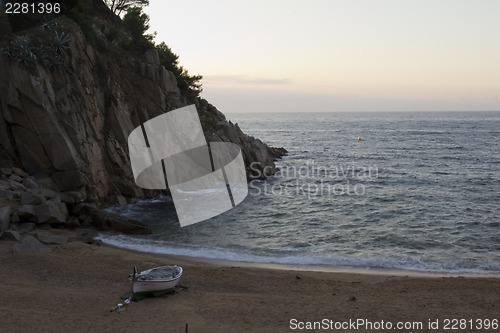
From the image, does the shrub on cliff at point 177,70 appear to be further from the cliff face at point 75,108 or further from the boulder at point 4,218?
the boulder at point 4,218

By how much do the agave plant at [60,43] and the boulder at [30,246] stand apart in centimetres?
1593

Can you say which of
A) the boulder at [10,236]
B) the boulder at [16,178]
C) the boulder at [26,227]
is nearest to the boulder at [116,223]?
the boulder at [26,227]

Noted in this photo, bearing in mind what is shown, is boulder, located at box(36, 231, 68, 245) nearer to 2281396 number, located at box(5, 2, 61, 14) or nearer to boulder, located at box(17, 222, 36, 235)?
boulder, located at box(17, 222, 36, 235)

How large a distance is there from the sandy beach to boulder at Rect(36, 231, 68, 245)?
119 centimetres

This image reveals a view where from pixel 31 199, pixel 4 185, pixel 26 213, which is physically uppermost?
pixel 4 185

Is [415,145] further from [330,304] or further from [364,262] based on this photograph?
[330,304]

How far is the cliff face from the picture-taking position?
94.4 feet

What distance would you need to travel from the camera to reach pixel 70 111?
30.5 metres

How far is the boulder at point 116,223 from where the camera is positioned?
2572 centimetres

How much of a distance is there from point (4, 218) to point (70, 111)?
10.5m

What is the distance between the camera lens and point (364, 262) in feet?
70.4

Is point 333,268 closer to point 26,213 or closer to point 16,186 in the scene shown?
point 26,213

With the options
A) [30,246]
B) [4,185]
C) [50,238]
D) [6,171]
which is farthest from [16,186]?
[30,246]

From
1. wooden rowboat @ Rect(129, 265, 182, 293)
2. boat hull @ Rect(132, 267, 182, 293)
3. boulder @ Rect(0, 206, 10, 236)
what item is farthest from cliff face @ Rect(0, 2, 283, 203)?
boat hull @ Rect(132, 267, 182, 293)
